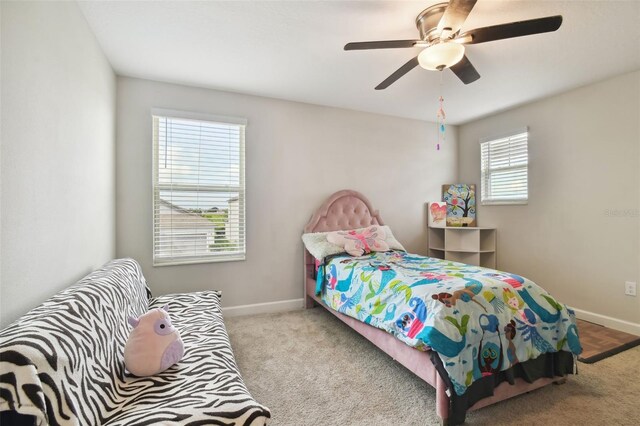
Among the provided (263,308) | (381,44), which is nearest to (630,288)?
(381,44)

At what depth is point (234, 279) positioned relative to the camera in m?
3.22

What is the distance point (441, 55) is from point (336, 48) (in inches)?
34.9

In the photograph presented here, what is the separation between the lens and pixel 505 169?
150 inches

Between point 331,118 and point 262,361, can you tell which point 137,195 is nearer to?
point 262,361

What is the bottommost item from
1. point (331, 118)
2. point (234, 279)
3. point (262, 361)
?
point (262, 361)

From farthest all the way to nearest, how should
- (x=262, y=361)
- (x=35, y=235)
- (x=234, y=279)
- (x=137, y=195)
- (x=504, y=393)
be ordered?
(x=234, y=279) < (x=137, y=195) < (x=262, y=361) < (x=504, y=393) < (x=35, y=235)

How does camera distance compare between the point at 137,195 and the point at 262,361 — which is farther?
the point at 137,195

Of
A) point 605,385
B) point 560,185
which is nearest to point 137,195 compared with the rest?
point 605,385

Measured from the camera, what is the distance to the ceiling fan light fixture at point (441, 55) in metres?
1.74

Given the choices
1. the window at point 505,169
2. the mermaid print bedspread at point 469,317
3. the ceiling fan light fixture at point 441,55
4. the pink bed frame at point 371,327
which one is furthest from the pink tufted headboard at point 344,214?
the ceiling fan light fixture at point 441,55

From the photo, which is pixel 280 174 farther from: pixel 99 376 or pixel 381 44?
pixel 99 376

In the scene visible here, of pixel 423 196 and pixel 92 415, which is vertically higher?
pixel 423 196

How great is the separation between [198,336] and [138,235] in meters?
1.65

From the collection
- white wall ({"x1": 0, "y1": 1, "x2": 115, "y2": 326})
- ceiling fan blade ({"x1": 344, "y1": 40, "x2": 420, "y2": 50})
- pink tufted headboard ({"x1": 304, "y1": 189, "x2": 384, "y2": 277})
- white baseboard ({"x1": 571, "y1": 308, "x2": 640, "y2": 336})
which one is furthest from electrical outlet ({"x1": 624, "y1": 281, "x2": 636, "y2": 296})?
white wall ({"x1": 0, "y1": 1, "x2": 115, "y2": 326})
